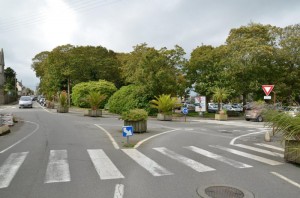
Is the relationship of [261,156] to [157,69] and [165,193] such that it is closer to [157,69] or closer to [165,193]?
[165,193]

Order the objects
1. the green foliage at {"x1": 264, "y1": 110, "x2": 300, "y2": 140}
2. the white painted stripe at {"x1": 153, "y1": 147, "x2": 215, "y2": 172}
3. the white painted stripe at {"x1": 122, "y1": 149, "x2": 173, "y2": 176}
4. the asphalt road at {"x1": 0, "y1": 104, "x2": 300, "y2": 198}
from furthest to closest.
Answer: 1. the green foliage at {"x1": 264, "y1": 110, "x2": 300, "y2": 140}
2. the white painted stripe at {"x1": 153, "y1": 147, "x2": 215, "y2": 172}
3. the white painted stripe at {"x1": 122, "y1": 149, "x2": 173, "y2": 176}
4. the asphalt road at {"x1": 0, "y1": 104, "x2": 300, "y2": 198}

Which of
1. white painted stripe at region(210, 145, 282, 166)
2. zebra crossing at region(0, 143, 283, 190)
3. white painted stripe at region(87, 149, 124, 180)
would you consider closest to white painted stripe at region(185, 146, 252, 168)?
zebra crossing at region(0, 143, 283, 190)

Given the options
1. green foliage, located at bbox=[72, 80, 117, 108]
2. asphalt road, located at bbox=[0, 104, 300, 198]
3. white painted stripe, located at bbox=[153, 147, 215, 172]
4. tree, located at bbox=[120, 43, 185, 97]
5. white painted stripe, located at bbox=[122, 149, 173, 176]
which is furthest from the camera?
green foliage, located at bbox=[72, 80, 117, 108]

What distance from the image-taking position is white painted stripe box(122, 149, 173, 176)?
26.0 feet

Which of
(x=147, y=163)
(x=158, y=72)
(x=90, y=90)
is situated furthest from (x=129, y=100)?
(x=147, y=163)

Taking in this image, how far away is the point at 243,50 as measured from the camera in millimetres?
33438

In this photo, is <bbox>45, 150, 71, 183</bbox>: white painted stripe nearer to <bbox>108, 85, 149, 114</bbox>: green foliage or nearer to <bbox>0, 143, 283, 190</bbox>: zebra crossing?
<bbox>0, 143, 283, 190</bbox>: zebra crossing

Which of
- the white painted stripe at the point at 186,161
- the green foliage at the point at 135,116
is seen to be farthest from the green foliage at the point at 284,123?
the green foliage at the point at 135,116

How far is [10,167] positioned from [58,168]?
144cm

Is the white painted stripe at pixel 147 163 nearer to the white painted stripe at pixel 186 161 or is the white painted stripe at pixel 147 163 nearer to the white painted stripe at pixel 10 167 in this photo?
the white painted stripe at pixel 186 161

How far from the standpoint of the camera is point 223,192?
6.46 m

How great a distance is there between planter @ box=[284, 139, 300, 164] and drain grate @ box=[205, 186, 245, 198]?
333cm

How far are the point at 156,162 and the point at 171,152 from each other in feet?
5.98

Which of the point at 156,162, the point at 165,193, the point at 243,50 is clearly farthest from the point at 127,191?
the point at 243,50
